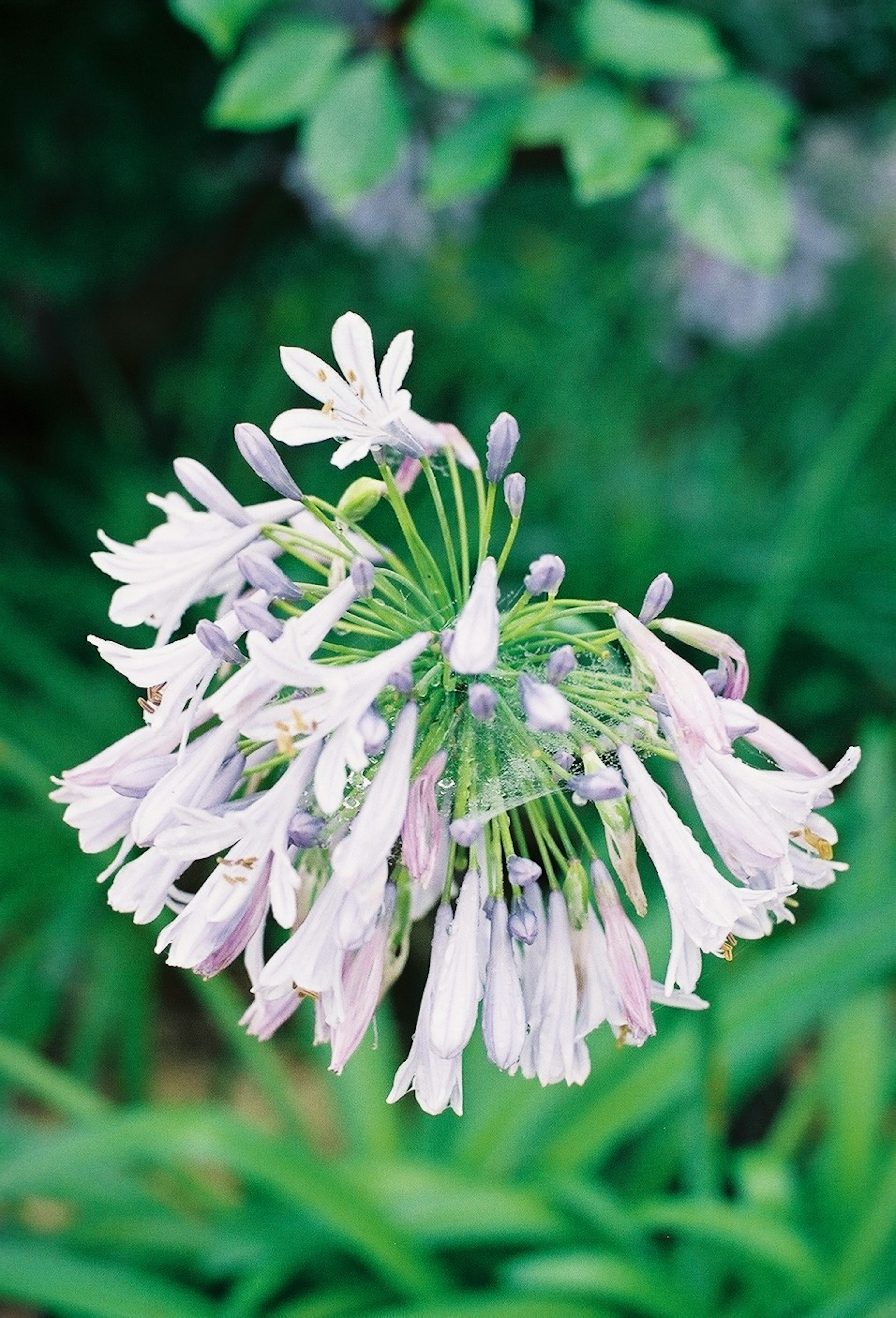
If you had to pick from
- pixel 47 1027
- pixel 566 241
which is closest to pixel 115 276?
pixel 566 241

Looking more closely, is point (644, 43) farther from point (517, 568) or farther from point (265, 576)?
point (517, 568)

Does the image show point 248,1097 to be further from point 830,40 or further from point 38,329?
point 830,40

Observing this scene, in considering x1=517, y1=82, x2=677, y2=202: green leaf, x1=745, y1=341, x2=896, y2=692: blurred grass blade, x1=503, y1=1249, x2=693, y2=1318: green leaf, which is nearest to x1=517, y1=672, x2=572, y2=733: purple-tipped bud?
x1=517, y1=82, x2=677, y2=202: green leaf

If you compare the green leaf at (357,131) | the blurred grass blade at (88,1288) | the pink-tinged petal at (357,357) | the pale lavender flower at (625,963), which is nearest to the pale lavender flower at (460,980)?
the pale lavender flower at (625,963)

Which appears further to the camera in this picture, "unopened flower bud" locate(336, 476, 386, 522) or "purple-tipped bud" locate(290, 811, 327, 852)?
"unopened flower bud" locate(336, 476, 386, 522)

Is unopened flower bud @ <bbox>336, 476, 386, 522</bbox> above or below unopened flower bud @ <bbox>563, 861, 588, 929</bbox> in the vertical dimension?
above

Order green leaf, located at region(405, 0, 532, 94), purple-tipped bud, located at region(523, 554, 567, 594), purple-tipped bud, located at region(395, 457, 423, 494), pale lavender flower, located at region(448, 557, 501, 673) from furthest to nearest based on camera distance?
green leaf, located at region(405, 0, 532, 94) < purple-tipped bud, located at region(395, 457, 423, 494) < purple-tipped bud, located at region(523, 554, 567, 594) < pale lavender flower, located at region(448, 557, 501, 673)

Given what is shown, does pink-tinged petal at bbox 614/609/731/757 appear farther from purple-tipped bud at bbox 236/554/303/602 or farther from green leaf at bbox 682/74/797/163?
green leaf at bbox 682/74/797/163

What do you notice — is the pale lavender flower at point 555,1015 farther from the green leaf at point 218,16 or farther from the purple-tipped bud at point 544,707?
the green leaf at point 218,16
